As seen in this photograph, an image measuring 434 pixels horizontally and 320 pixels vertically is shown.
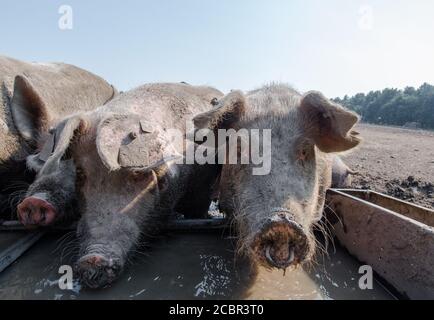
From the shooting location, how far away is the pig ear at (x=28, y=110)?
411cm

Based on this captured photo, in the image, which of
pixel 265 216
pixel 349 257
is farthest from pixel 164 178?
pixel 349 257

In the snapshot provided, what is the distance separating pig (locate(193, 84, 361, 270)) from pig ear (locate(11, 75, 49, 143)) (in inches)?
86.4

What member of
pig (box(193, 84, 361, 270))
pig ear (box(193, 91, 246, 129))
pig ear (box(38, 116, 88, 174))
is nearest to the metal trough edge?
pig (box(193, 84, 361, 270))

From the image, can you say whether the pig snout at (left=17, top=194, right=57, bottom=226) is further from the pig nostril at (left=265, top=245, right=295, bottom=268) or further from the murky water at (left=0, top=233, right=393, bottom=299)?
the pig nostril at (left=265, top=245, right=295, bottom=268)

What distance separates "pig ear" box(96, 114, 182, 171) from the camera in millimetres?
2916

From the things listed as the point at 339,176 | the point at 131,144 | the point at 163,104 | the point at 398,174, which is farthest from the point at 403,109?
the point at 131,144

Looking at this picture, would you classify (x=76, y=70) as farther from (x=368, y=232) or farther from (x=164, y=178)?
(x=368, y=232)

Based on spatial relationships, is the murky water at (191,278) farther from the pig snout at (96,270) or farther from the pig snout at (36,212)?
the pig snout at (36,212)

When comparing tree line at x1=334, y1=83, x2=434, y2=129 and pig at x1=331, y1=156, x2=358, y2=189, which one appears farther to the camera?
tree line at x1=334, y1=83, x2=434, y2=129

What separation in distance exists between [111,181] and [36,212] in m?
0.69

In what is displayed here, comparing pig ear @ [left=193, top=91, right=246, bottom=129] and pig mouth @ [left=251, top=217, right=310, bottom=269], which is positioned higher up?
pig ear @ [left=193, top=91, right=246, bottom=129]

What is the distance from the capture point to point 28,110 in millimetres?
4277

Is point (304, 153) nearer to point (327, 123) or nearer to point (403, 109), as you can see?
point (327, 123)

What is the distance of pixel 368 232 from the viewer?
310cm
